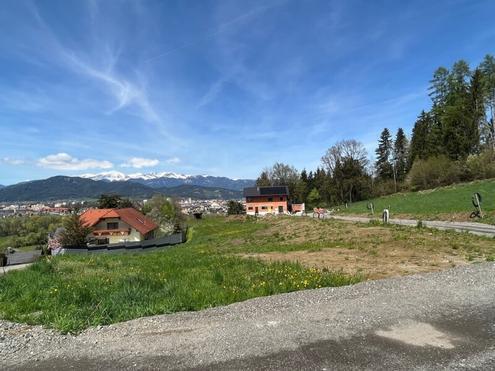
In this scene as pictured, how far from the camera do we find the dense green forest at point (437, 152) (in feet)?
202

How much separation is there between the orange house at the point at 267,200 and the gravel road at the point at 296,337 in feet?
287

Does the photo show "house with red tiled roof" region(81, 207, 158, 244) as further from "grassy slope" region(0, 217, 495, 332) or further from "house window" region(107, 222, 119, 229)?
"grassy slope" region(0, 217, 495, 332)

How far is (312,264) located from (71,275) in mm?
8462

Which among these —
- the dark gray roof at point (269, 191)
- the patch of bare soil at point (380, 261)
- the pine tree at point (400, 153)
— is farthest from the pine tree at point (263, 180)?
the patch of bare soil at point (380, 261)

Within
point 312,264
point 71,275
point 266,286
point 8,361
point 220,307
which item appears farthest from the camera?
point 312,264

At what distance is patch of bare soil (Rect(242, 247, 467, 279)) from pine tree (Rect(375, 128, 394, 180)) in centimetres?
8195

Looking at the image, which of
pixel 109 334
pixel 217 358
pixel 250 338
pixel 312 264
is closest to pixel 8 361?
pixel 109 334

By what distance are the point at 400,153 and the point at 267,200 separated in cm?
3639

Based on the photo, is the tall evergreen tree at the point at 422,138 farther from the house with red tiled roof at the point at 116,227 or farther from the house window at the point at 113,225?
the house window at the point at 113,225

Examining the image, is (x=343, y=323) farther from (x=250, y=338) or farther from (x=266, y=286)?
(x=266, y=286)

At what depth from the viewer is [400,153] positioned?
9262cm

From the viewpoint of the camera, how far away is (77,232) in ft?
180

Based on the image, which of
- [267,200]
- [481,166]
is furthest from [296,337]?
[267,200]

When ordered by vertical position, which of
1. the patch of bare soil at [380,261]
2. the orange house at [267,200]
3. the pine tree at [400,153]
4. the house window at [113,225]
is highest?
the pine tree at [400,153]
